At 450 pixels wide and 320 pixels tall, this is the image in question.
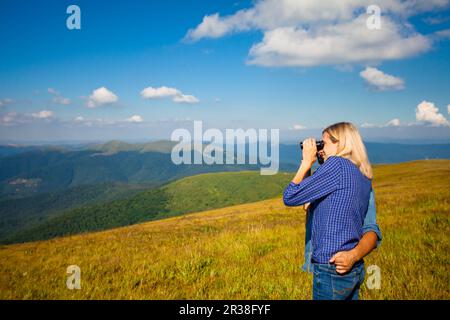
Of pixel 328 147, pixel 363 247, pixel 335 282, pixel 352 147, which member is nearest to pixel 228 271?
pixel 335 282

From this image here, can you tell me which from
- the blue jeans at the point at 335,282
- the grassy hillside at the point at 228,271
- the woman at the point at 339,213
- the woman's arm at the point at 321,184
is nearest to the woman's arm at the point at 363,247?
the woman at the point at 339,213

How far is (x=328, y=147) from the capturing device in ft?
13.9

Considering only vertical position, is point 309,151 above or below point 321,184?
above

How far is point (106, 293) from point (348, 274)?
4611mm

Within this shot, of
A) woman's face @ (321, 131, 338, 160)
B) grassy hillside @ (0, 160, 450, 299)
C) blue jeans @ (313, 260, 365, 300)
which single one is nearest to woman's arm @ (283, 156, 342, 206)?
woman's face @ (321, 131, 338, 160)

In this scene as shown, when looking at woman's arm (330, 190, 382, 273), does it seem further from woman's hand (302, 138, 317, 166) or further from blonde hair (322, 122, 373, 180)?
woman's hand (302, 138, 317, 166)

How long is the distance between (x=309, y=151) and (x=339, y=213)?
0.89 m

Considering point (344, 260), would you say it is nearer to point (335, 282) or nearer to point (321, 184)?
point (335, 282)

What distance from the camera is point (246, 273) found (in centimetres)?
686

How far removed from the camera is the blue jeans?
3.78 metres

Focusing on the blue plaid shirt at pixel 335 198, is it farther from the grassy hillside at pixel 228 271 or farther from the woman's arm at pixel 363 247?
the grassy hillside at pixel 228 271

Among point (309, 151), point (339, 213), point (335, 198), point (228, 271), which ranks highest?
point (309, 151)
